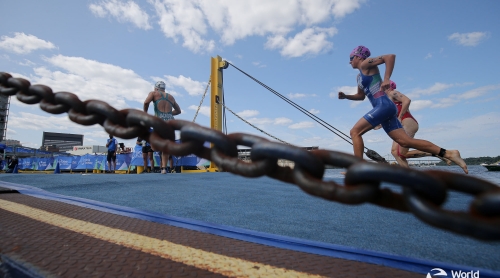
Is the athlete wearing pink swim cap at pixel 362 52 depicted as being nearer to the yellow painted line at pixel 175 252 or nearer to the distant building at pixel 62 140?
the yellow painted line at pixel 175 252

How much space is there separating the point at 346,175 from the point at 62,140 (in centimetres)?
9473

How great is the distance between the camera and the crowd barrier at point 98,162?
1059 centimetres

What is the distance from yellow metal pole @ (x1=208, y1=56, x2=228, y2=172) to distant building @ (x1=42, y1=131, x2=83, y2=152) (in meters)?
80.8

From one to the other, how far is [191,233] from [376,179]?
3.96ft

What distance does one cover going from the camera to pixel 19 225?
1477 mm

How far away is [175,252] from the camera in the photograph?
118 centimetres

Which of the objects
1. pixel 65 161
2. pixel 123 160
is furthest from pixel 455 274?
pixel 65 161

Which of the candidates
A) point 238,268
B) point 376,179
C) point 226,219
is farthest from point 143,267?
point 376,179

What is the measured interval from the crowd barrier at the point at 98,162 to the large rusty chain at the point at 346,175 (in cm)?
774

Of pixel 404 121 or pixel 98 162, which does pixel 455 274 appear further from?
pixel 98 162

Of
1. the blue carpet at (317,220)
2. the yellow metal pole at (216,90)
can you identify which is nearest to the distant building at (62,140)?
the yellow metal pole at (216,90)

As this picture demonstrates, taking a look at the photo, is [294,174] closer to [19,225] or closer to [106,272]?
[106,272]

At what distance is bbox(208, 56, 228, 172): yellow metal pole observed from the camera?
31.7ft

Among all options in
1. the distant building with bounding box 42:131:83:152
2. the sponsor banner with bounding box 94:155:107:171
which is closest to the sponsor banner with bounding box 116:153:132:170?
the sponsor banner with bounding box 94:155:107:171
